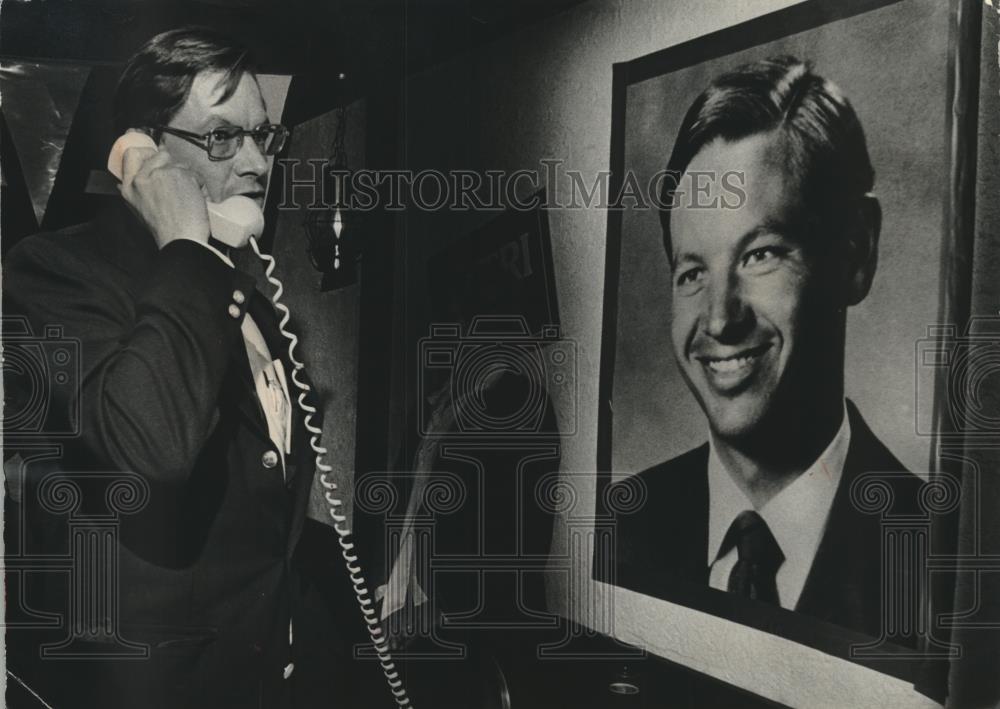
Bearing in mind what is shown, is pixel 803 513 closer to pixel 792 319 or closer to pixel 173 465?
pixel 792 319

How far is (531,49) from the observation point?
7.97ft

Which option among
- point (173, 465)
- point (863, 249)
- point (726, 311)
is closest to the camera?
point (863, 249)

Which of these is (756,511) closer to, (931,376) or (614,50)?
(931,376)

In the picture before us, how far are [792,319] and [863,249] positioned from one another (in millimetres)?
230

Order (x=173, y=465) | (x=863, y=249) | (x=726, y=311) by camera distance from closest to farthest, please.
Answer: (x=863, y=249) → (x=726, y=311) → (x=173, y=465)

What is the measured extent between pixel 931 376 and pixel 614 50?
1.13 metres

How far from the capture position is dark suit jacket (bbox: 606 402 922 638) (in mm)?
2277

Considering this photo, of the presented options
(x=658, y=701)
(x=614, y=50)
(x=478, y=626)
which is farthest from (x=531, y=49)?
(x=658, y=701)

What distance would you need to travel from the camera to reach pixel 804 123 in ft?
7.47

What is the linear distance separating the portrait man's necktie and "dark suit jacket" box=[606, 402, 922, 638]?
7 cm
